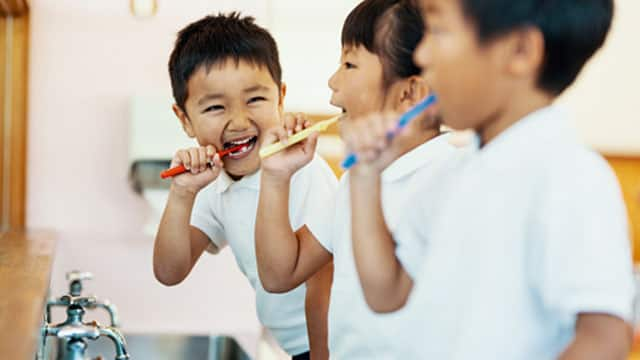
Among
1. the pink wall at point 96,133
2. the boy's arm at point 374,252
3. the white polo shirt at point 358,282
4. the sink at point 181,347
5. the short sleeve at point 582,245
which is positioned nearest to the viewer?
the short sleeve at point 582,245

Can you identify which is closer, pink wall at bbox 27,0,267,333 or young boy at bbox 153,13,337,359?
young boy at bbox 153,13,337,359

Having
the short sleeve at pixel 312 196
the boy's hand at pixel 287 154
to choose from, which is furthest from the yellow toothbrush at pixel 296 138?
the short sleeve at pixel 312 196

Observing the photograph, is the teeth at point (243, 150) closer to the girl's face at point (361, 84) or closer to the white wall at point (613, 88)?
the girl's face at point (361, 84)

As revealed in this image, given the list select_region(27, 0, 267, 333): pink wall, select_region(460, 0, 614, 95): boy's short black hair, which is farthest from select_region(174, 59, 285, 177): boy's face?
select_region(27, 0, 267, 333): pink wall

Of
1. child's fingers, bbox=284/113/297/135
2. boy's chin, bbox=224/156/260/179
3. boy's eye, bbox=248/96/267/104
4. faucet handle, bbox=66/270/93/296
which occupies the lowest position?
faucet handle, bbox=66/270/93/296

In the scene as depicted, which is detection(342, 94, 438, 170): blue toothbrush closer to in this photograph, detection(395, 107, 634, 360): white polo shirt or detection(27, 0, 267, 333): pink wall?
detection(395, 107, 634, 360): white polo shirt

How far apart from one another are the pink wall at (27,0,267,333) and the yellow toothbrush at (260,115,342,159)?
1.09 m

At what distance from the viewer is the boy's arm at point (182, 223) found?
1201 millimetres

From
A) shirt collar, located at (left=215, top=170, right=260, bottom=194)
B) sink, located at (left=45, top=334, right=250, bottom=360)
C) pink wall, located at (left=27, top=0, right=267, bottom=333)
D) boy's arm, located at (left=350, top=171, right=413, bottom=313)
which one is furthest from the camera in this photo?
pink wall, located at (left=27, top=0, right=267, bottom=333)

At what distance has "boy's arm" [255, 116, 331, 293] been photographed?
1067 millimetres

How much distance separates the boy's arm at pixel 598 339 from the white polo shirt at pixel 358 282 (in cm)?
30

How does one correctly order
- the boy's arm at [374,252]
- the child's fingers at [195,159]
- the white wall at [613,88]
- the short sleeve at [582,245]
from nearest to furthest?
the short sleeve at [582,245] → the boy's arm at [374,252] → the child's fingers at [195,159] → the white wall at [613,88]

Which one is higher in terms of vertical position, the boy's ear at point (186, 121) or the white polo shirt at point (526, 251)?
the boy's ear at point (186, 121)

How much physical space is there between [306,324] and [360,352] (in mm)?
348
